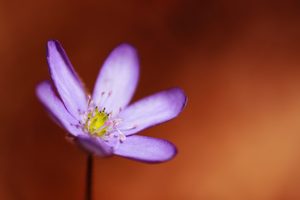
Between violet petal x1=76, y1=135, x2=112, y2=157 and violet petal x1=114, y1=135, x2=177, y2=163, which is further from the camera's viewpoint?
violet petal x1=114, y1=135, x2=177, y2=163

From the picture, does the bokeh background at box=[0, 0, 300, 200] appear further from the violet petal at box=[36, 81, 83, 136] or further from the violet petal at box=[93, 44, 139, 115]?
the violet petal at box=[36, 81, 83, 136]

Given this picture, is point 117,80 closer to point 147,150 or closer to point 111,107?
point 111,107

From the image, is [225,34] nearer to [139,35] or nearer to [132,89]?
[139,35]

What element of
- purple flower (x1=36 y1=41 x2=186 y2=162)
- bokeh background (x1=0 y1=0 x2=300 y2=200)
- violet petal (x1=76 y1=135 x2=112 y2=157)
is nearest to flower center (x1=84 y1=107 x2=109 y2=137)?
purple flower (x1=36 y1=41 x2=186 y2=162)

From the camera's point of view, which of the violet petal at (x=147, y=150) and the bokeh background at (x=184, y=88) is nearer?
the violet petal at (x=147, y=150)

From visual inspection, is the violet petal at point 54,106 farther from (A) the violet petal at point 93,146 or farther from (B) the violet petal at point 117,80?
(B) the violet petal at point 117,80

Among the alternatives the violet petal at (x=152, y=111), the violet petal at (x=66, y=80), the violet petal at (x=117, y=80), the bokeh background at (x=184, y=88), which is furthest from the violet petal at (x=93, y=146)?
the bokeh background at (x=184, y=88)
